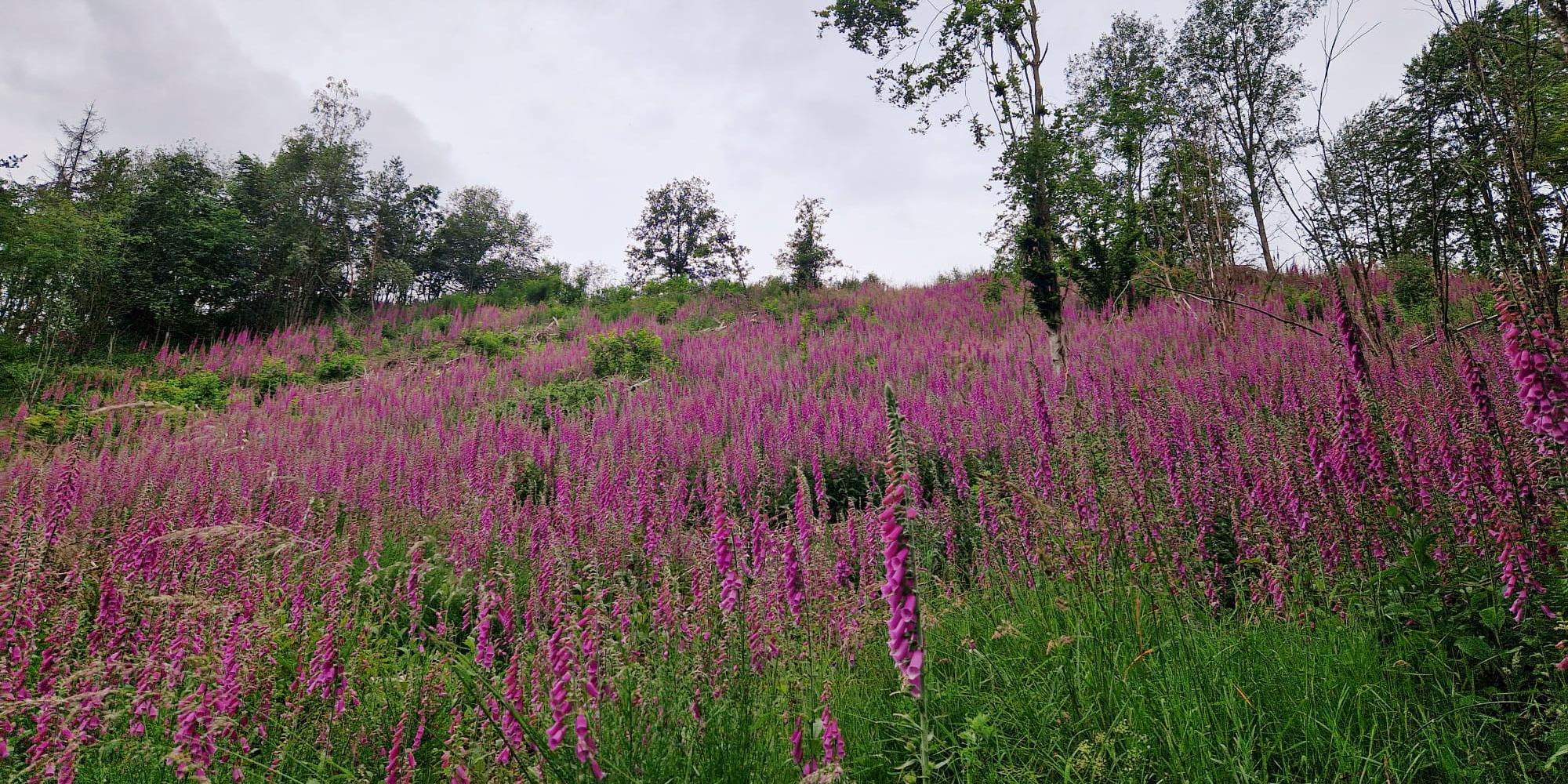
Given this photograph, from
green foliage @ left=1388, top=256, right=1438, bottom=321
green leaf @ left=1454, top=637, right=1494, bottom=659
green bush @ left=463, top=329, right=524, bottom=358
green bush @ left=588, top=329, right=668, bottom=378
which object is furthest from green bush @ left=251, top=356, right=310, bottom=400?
green foliage @ left=1388, top=256, right=1438, bottom=321

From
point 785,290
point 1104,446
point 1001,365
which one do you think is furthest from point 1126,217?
point 785,290

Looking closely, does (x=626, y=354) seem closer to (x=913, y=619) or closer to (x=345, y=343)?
(x=345, y=343)

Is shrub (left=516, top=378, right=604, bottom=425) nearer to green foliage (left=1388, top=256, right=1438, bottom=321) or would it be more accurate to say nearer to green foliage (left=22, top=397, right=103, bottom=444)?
green foliage (left=22, top=397, right=103, bottom=444)

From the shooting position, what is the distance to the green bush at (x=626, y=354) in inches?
520

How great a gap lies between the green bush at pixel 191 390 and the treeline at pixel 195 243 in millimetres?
4961

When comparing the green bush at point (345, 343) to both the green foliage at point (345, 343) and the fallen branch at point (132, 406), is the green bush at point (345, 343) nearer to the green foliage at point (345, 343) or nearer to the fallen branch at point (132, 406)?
the green foliage at point (345, 343)

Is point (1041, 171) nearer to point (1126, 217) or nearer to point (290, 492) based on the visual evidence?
point (1126, 217)

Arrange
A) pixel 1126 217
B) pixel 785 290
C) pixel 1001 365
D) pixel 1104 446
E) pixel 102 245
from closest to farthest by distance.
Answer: pixel 1104 446
pixel 1001 365
pixel 1126 217
pixel 102 245
pixel 785 290

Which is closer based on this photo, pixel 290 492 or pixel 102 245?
pixel 290 492

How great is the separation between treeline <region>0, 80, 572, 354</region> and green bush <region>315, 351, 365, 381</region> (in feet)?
19.3

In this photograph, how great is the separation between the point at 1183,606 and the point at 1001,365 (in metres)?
6.34

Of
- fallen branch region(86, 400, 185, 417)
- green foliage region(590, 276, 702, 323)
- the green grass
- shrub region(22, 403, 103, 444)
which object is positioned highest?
green foliage region(590, 276, 702, 323)

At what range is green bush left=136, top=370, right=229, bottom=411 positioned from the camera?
13234mm

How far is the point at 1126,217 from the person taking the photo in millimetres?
10516
